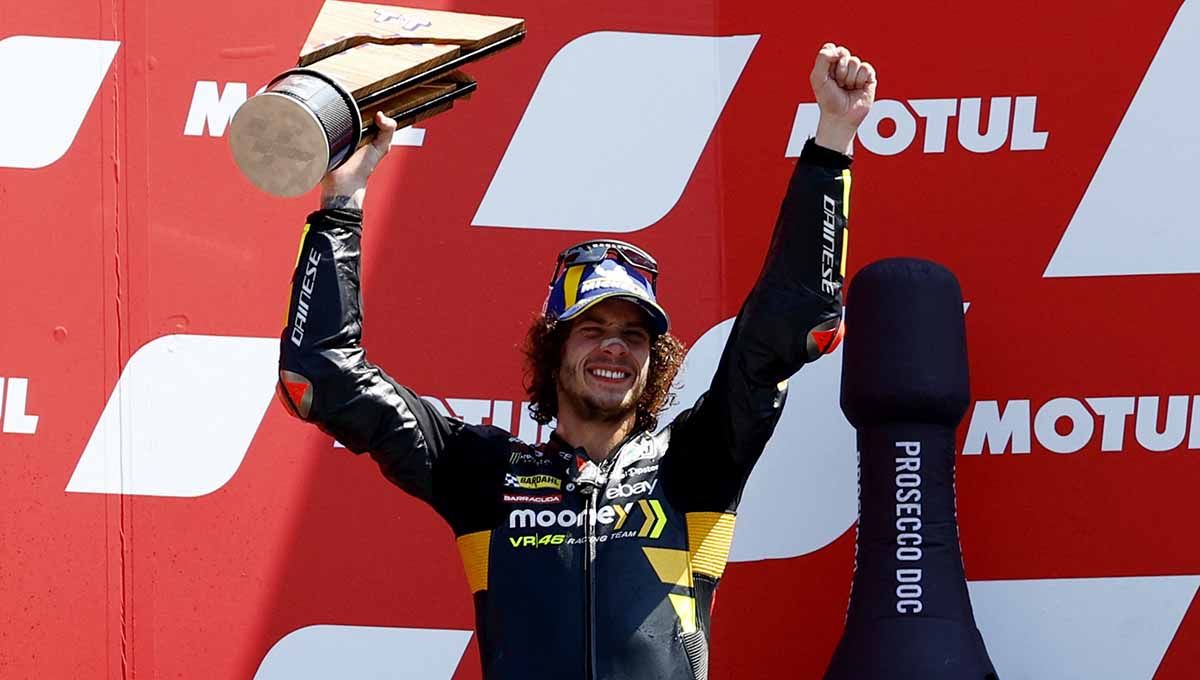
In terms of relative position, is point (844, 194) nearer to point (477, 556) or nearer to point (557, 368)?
point (557, 368)

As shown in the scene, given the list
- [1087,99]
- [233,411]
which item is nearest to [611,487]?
[233,411]

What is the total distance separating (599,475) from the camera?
2512mm

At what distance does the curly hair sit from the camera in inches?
106

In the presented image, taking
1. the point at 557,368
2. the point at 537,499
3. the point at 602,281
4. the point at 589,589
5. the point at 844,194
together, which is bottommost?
the point at 589,589

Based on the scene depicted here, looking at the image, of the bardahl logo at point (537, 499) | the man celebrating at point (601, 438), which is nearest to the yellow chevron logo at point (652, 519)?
the man celebrating at point (601, 438)

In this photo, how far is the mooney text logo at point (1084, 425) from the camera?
128 inches

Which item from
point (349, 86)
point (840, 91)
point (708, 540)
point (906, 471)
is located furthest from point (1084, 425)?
point (349, 86)

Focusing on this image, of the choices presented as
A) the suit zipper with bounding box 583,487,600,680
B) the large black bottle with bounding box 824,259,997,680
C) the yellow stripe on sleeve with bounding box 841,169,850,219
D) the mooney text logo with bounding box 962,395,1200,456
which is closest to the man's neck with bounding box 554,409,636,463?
the suit zipper with bounding box 583,487,600,680

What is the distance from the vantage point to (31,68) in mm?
3428

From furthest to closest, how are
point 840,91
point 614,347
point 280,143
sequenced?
point 614,347, point 840,91, point 280,143

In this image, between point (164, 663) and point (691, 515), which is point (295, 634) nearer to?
point (164, 663)

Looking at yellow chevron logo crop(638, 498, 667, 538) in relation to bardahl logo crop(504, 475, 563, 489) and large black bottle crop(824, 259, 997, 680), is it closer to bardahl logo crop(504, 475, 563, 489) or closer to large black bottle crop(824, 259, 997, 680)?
bardahl logo crop(504, 475, 563, 489)

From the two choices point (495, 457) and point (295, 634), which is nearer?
point (495, 457)

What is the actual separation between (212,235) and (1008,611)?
1772mm
